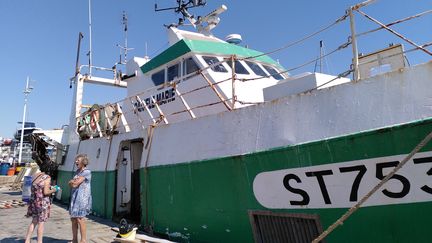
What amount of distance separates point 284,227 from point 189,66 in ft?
14.2

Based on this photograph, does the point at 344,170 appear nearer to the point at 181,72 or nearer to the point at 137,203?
the point at 181,72

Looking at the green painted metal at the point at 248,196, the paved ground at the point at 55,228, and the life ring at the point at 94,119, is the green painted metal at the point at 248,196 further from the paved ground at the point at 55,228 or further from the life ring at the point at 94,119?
the life ring at the point at 94,119

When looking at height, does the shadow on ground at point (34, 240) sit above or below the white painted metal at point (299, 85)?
below

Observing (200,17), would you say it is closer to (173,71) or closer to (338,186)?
(173,71)

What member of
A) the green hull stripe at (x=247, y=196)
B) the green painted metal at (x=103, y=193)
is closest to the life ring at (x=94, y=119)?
the green painted metal at (x=103, y=193)

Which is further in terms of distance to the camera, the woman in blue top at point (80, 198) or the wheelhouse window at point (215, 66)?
the wheelhouse window at point (215, 66)

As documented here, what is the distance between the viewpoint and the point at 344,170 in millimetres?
3678

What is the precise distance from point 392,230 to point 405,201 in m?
0.32

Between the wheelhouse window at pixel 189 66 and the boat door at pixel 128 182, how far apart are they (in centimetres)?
207

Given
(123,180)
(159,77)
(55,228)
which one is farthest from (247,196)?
(55,228)

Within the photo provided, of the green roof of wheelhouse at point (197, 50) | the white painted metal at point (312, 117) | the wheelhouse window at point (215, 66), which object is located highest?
the green roof of wheelhouse at point (197, 50)

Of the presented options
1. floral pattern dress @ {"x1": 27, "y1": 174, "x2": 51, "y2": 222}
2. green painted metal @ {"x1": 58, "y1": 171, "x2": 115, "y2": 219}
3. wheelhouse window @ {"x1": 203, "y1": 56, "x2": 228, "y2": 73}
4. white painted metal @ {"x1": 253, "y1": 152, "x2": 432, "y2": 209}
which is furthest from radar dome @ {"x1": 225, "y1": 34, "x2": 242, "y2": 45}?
floral pattern dress @ {"x1": 27, "y1": 174, "x2": 51, "y2": 222}

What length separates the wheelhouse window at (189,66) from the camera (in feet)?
24.3

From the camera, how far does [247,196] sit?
468 cm
